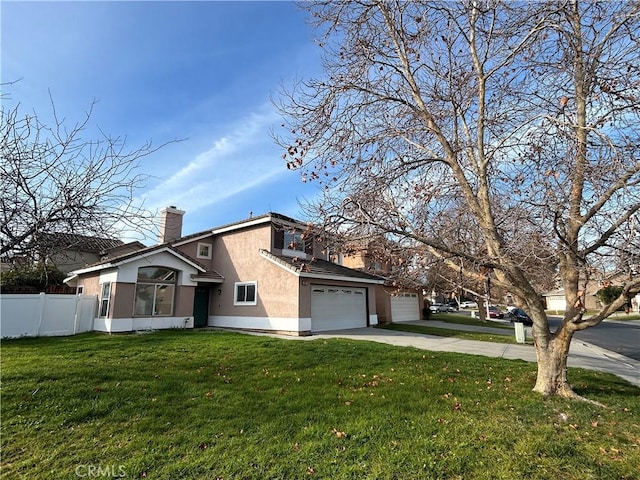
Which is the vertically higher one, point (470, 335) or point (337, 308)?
point (337, 308)

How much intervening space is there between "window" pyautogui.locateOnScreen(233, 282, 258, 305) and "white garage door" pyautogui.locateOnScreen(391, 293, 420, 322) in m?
11.0

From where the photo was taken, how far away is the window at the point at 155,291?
1717 centimetres

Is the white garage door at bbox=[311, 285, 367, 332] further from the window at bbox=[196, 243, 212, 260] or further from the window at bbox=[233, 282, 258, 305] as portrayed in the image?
the window at bbox=[196, 243, 212, 260]

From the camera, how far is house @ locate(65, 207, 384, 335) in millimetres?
16703

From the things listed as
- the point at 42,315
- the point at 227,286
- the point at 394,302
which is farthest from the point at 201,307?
the point at 394,302

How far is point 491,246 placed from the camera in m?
6.80

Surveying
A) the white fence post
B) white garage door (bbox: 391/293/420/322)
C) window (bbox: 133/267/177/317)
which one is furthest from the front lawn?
the white fence post

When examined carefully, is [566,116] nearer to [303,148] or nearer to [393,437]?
[303,148]

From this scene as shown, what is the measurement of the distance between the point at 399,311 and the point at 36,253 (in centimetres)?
2450

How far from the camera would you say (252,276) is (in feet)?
62.2

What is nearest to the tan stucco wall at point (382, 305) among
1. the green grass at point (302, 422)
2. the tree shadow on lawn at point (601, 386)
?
the tree shadow on lawn at point (601, 386)

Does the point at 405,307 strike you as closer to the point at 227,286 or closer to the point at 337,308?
the point at 337,308

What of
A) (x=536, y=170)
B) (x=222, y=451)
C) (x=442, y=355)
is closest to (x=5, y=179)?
(x=222, y=451)

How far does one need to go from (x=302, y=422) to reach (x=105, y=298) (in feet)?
50.4
